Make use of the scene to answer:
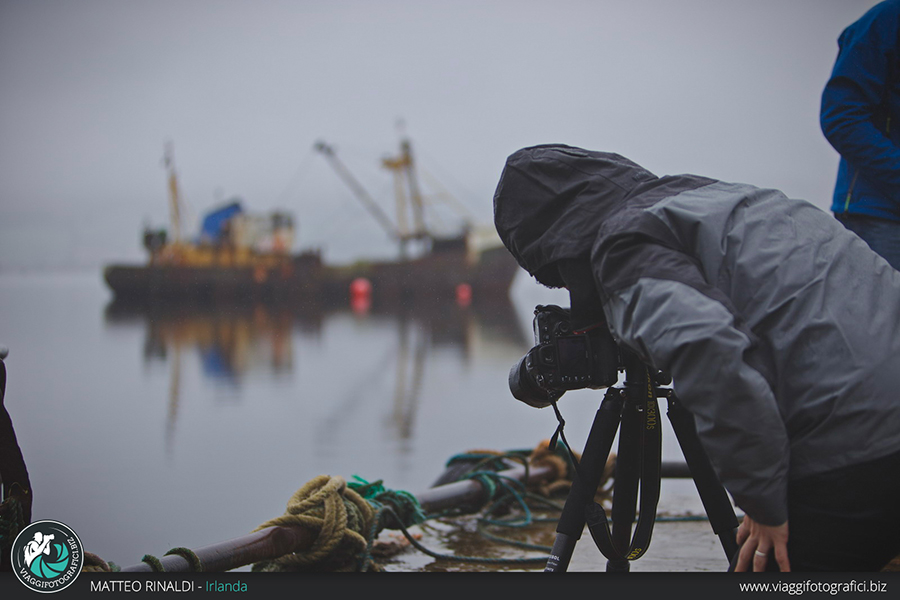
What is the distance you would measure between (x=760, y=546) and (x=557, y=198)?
2.25 ft

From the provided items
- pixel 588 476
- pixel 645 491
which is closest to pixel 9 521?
pixel 588 476

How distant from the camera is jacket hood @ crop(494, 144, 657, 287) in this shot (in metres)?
1.39

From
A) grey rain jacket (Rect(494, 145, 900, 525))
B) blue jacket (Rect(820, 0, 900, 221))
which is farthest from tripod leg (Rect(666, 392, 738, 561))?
blue jacket (Rect(820, 0, 900, 221))

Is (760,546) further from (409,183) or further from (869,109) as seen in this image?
(409,183)

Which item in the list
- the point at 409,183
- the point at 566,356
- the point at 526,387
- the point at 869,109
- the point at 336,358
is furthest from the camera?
the point at 409,183

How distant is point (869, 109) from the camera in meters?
2.09

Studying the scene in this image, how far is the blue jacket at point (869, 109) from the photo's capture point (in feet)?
6.64

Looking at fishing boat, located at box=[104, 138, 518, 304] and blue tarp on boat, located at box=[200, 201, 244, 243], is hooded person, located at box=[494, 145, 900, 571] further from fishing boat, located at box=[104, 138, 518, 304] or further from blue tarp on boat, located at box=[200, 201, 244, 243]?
blue tarp on boat, located at box=[200, 201, 244, 243]

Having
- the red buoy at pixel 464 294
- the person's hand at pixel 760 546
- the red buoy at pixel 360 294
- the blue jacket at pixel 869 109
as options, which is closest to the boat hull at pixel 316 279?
the red buoy at pixel 464 294

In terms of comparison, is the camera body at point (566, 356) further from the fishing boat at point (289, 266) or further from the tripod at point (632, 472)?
the fishing boat at point (289, 266)

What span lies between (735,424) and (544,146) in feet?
2.05

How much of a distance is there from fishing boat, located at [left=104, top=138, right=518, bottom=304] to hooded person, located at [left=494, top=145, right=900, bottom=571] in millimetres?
33879

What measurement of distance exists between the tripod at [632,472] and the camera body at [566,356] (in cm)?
11

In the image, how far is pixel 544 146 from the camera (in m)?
1.49
